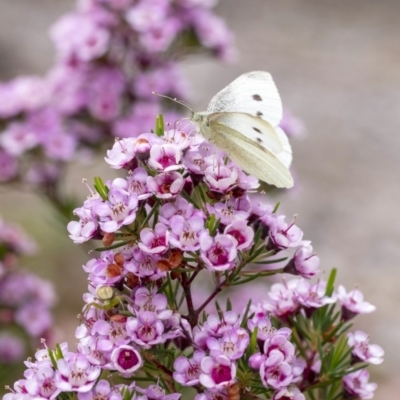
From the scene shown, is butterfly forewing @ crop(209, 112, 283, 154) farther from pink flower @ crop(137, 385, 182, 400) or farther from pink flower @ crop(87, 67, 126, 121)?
pink flower @ crop(87, 67, 126, 121)

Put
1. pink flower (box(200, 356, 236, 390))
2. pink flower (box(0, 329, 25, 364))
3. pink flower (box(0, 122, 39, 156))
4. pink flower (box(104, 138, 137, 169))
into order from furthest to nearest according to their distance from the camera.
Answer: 1. pink flower (box(0, 329, 25, 364))
2. pink flower (box(0, 122, 39, 156))
3. pink flower (box(104, 138, 137, 169))
4. pink flower (box(200, 356, 236, 390))

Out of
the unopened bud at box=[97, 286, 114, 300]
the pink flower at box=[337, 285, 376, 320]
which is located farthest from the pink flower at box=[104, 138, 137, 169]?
the pink flower at box=[337, 285, 376, 320]

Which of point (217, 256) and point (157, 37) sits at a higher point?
point (157, 37)

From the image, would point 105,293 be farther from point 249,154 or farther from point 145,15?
point 145,15

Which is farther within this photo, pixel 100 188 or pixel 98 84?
pixel 98 84

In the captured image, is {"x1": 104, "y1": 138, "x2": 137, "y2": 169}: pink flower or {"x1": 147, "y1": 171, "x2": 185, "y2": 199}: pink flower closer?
{"x1": 147, "y1": 171, "x2": 185, "y2": 199}: pink flower

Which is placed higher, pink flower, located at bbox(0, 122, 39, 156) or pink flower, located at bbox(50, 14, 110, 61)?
pink flower, located at bbox(50, 14, 110, 61)

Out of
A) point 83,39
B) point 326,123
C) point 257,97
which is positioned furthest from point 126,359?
point 326,123
